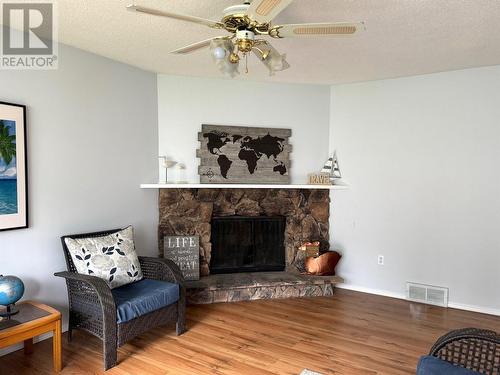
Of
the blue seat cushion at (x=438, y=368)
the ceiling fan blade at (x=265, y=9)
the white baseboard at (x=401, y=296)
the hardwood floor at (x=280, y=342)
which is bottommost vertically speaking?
the hardwood floor at (x=280, y=342)

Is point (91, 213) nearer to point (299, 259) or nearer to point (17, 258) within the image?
point (17, 258)

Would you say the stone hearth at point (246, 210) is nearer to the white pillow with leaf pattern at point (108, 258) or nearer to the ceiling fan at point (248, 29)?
the white pillow with leaf pattern at point (108, 258)

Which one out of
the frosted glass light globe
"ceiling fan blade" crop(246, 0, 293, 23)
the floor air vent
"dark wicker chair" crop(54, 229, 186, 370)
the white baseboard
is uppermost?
"ceiling fan blade" crop(246, 0, 293, 23)

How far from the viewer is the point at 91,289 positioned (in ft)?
8.71

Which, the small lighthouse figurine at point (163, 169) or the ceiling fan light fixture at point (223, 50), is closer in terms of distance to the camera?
the ceiling fan light fixture at point (223, 50)

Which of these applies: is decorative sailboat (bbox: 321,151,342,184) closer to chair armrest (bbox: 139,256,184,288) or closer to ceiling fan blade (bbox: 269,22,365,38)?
chair armrest (bbox: 139,256,184,288)

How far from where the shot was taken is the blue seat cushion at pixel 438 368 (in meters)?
1.46

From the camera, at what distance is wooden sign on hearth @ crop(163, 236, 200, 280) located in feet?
13.1

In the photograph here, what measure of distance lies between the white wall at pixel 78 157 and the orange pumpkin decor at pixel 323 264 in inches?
70.9

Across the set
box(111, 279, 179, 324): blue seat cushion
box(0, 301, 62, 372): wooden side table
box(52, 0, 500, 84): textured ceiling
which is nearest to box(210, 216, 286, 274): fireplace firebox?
box(111, 279, 179, 324): blue seat cushion

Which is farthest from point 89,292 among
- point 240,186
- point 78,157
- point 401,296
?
point 401,296

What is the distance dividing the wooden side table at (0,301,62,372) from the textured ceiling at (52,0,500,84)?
2.04m

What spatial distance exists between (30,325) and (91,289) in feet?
1.41

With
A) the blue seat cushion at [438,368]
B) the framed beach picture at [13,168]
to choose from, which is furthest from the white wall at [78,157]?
the blue seat cushion at [438,368]
